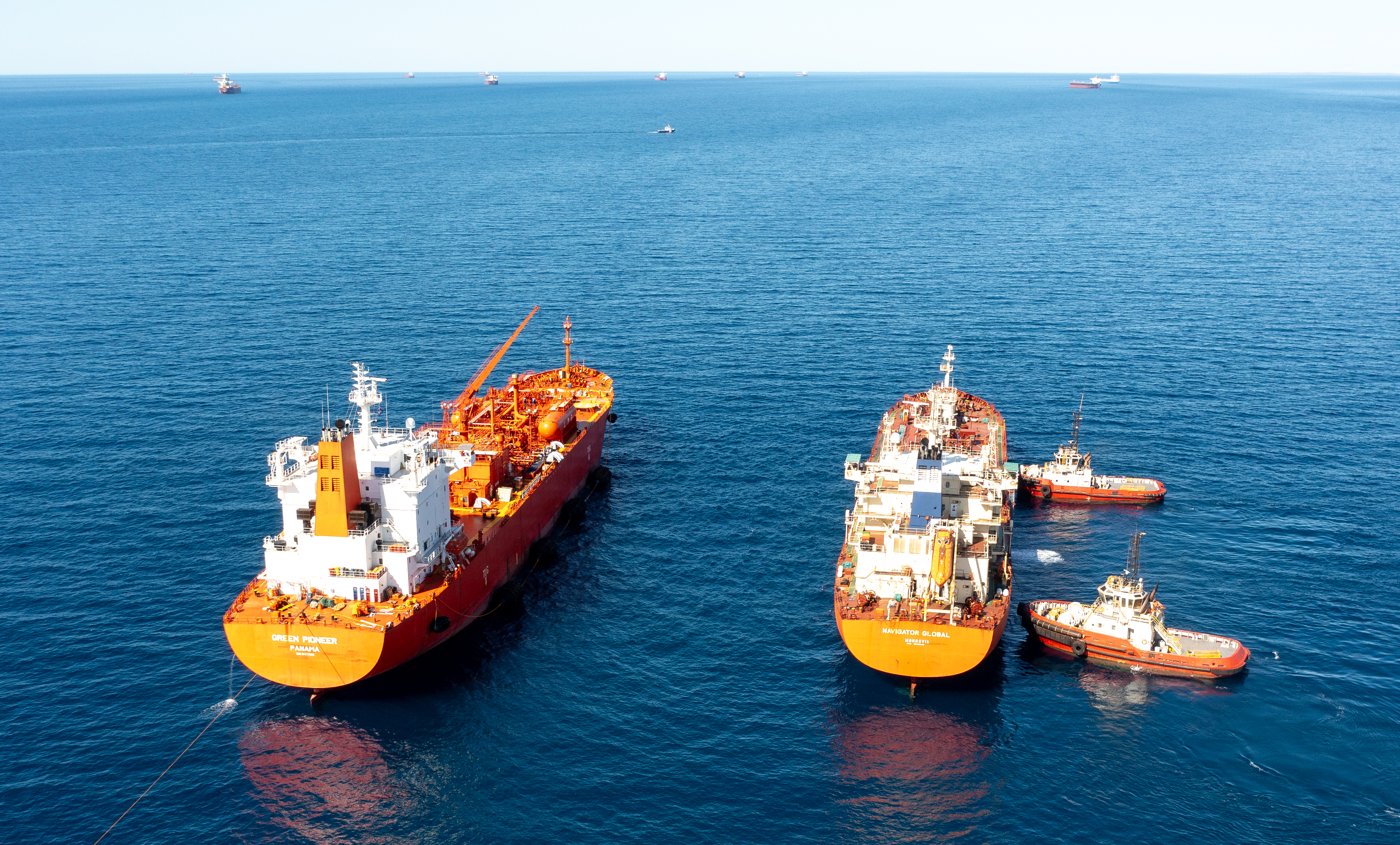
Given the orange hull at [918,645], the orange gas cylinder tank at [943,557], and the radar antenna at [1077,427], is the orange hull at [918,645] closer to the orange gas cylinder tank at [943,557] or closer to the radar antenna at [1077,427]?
the orange gas cylinder tank at [943,557]

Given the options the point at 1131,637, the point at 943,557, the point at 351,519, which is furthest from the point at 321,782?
Result: the point at 1131,637

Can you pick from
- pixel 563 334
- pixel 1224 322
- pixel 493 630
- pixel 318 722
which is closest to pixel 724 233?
pixel 563 334

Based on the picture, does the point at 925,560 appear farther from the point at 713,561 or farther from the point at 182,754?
the point at 182,754

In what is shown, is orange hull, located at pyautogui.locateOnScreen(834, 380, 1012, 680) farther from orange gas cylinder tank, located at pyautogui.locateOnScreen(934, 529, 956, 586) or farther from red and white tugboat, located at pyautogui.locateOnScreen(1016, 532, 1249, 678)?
red and white tugboat, located at pyautogui.locateOnScreen(1016, 532, 1249, 678)

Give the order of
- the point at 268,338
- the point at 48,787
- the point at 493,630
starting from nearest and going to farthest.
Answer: the point at 48,787 → the point at 493,630 → the point at 268,338

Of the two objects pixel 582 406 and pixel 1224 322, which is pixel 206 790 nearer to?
pixel 582 406

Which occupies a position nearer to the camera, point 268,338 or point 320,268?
point 268,338
